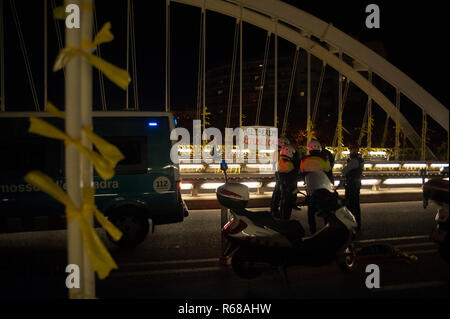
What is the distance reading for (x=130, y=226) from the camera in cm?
599

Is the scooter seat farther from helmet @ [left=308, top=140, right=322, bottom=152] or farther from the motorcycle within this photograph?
helmet @ [left=308, top=140, right=322, bottom=152]

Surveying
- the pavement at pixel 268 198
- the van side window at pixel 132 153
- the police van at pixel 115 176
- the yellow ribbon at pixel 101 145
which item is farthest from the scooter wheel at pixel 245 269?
the pavement at pixel 268 198

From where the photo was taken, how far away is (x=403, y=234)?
6906 millimetres

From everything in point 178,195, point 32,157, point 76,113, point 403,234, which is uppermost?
point 76,113

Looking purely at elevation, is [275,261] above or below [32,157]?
below

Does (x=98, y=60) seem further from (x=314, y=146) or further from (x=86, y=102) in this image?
(x=314, y=146)

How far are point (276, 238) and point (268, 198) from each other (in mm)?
6269

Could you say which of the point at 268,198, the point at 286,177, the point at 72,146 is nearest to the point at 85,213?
the point at 72,146

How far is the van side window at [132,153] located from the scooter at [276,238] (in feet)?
6.94
